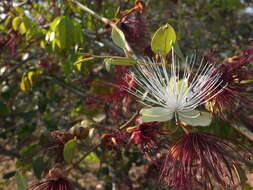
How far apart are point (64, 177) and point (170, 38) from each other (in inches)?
24.6

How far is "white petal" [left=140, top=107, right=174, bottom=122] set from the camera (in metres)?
1.09

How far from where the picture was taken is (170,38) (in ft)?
3.89

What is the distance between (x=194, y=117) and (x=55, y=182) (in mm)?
561

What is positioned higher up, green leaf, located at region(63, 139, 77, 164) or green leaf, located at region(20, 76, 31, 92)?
green leaf, located at region(20, 76, 31, 92)

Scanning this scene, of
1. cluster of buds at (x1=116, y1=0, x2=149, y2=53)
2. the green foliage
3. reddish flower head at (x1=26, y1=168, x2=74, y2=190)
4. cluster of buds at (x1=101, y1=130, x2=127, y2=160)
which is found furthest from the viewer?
cluster of buds at (x1=116, y1=0, x2=149, y2=53)

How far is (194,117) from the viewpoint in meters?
1.14

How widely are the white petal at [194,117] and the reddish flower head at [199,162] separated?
0.33 ft

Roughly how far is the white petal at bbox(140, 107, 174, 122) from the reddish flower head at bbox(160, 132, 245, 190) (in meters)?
0.16

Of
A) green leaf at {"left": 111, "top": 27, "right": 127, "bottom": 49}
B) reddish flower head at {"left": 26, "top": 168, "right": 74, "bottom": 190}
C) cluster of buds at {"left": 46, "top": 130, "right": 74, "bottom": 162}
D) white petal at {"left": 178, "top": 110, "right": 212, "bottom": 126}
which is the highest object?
green leaf at {"left": 111, "top": 27, "right": 127, "bottom": 49}

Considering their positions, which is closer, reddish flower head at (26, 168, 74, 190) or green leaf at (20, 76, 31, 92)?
reddish flower head at (26, 168, 74, 190)

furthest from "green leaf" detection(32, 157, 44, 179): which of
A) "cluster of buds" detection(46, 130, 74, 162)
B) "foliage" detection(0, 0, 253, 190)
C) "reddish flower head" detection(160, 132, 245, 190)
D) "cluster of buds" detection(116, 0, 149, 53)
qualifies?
"cluster of buds" detection(116, 0, 149, 53)

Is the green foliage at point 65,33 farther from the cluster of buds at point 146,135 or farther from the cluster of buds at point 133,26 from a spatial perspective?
the cluster of buds at point 146,135

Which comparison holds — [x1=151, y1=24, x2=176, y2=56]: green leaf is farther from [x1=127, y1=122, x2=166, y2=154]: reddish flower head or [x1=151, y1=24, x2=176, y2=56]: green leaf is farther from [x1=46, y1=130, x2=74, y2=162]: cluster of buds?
[x1=46, y1=130, x2=74, y2=162]: cluster of buds

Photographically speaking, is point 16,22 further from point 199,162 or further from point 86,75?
point 199,162
